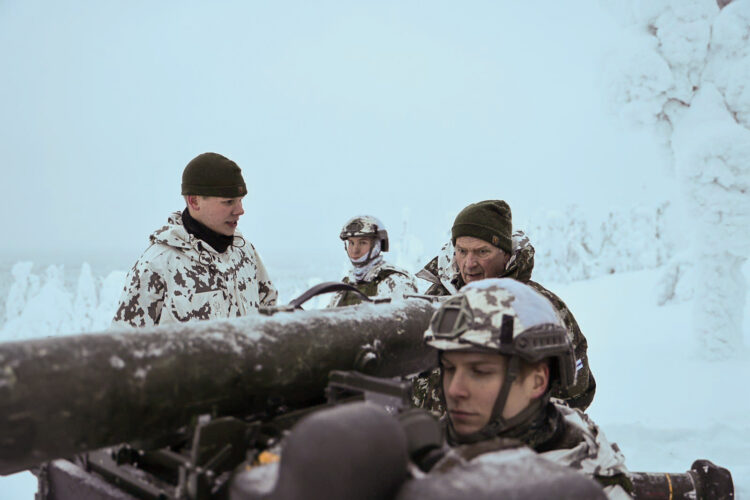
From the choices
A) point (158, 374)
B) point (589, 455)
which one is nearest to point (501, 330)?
point (589, 455)

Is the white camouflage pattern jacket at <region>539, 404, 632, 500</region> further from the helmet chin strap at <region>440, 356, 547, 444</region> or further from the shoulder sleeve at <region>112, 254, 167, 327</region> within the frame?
the shoulder sleeve at <region>112, 254, 167, 327</region>

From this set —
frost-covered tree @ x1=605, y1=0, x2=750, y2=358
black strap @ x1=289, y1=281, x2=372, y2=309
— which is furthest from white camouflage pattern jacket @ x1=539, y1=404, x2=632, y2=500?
frost-covered tree @ x1=605, y1=0, x2=750, y2=358

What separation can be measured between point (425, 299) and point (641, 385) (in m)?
9.45

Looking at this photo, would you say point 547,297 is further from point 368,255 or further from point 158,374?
point 368,255

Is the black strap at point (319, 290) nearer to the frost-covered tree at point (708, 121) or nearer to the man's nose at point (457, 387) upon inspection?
the man's nose at point (457, 387)

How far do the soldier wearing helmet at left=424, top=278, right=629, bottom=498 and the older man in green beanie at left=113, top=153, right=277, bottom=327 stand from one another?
2.12 metres

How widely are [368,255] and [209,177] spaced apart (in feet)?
7.96

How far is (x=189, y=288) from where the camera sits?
144 inches

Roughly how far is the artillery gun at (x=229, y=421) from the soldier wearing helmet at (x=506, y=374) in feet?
1.07

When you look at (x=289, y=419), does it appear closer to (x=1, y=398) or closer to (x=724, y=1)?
(x=1, y=398)

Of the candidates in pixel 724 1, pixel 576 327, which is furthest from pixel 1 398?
pixel 724 1

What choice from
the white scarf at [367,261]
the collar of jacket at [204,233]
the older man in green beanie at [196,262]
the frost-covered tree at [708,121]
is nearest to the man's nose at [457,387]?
the older man in green beanie at [196,262]

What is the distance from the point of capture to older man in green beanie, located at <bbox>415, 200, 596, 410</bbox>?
335 centimetres

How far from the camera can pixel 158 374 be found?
127cm
